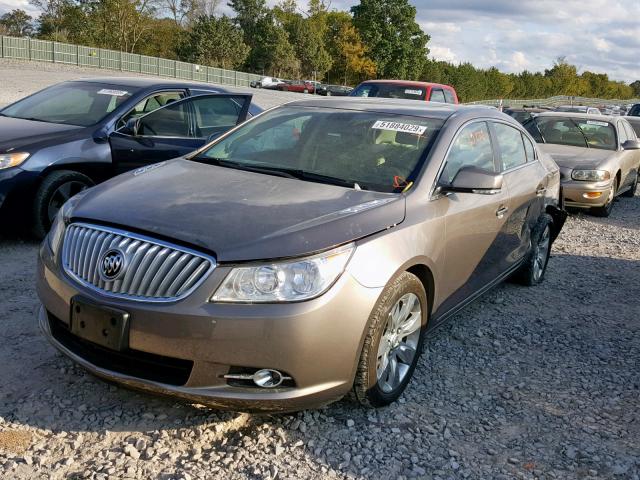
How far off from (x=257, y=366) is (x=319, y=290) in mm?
427

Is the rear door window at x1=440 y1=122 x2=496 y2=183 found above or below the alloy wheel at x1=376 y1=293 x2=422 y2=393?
above

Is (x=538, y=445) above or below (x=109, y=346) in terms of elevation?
below

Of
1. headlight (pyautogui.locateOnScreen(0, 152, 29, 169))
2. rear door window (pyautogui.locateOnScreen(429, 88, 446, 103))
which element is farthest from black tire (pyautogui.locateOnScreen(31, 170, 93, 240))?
rear door window (pyautogui.locateOnScreen(429, 88, 446, 103))

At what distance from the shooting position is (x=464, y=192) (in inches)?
152

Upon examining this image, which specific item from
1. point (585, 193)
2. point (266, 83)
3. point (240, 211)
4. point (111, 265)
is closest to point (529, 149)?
point (240, 211)

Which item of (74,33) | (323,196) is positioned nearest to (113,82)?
(323,196)

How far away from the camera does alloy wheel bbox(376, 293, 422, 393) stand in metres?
3.38

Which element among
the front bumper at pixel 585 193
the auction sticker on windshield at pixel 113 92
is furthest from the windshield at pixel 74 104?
the front bumper at pixel 585 193

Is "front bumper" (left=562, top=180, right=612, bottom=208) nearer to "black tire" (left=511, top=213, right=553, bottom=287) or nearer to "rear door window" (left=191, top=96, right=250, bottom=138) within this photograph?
"black tire" (left=511, top=213, right=553, bottom=287)

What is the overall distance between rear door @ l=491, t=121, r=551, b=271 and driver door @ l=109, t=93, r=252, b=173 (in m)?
2.83

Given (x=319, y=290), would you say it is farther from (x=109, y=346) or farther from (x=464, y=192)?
(x=464, y=192)

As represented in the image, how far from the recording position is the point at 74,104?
6.85 m

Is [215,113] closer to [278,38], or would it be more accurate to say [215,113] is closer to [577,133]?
[577,133]

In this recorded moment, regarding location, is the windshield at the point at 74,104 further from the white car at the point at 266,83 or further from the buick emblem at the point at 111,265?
the white car at the point at 266,83
